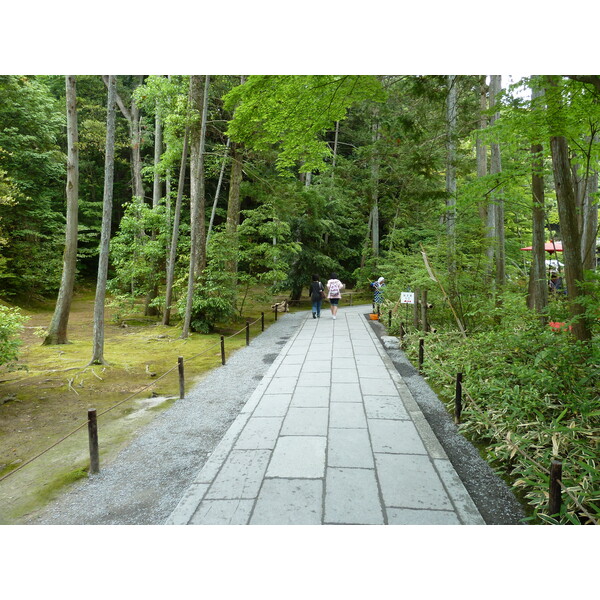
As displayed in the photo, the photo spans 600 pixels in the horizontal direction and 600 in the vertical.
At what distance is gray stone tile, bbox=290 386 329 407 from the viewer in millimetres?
4621

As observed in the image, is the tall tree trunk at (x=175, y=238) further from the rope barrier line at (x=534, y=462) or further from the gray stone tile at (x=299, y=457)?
the rope barrier line at (x=534, y=462)

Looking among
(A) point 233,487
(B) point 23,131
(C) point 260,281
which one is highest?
(B) point 23,131

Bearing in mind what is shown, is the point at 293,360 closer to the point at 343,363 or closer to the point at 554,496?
the point at 343,363

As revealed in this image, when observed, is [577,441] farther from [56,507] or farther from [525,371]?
[56,507]

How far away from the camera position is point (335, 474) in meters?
2.96

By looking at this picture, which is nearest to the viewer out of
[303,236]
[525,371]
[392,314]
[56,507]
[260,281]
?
[56,507]

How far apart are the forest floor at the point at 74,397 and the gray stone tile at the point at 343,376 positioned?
87.7 inches

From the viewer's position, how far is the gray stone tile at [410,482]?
262 cm

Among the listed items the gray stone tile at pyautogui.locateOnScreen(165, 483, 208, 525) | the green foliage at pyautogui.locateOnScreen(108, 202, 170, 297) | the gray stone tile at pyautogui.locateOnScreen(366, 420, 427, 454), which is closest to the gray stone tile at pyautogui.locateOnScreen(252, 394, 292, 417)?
the gray stone tile at pyautogui.locateOnScreen(366, 420, 427, 454)

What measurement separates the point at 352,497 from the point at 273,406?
2.02 metres

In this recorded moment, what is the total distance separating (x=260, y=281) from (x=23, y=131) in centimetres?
991

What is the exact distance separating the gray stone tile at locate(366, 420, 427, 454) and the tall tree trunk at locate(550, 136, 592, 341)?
6.24 ft

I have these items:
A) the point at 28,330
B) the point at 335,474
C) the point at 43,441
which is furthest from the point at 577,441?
the point at 28,330

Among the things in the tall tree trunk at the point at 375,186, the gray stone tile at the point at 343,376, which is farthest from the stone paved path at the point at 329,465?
the tall tree trunk at the point at 375,186
